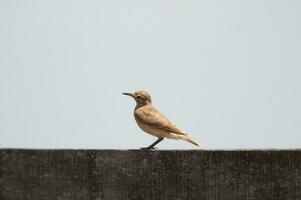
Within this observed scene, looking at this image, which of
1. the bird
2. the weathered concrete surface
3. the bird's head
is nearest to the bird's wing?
the bird

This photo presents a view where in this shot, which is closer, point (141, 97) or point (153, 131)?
point (153, 131)

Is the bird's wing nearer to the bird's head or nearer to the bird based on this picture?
the bird

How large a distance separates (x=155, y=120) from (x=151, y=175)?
255 cm

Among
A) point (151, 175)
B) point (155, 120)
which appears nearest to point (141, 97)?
point (155, 120)

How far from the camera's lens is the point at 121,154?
545cm

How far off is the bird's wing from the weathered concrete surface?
239cm

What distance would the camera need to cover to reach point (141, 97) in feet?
28.4

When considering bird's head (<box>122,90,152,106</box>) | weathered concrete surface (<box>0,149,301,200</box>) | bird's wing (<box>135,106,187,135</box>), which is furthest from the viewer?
bird's head (<box>122,90,152,106</box>)

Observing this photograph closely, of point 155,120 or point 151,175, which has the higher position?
point 155,120

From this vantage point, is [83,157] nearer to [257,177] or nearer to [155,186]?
[155,186]

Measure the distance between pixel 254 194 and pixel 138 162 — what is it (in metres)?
1.18

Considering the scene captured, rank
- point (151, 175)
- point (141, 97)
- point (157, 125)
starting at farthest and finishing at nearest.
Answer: point (141, 97), point (157, 125), point (151, 175)

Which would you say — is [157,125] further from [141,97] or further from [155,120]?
[141,97]

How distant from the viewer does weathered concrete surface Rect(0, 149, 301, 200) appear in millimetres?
5273
